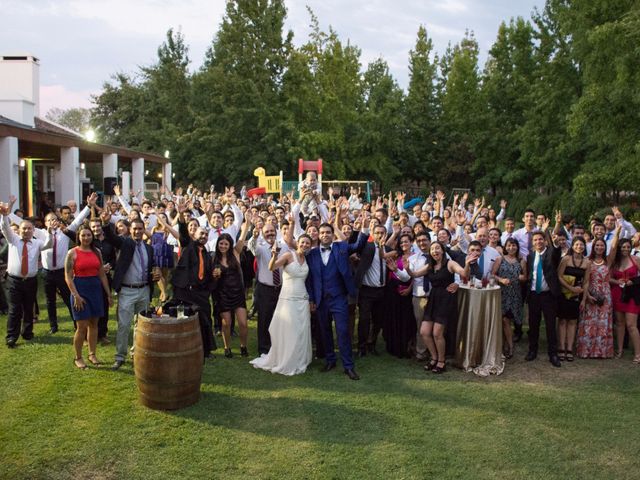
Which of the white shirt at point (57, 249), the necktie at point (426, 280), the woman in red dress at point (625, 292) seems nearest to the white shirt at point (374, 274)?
the necktie at point (426, 280)

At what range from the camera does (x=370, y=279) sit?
7543 mm

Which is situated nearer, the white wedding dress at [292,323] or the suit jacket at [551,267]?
the white wedding dress at [292,323]

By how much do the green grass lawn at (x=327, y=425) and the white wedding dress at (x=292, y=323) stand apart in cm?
24

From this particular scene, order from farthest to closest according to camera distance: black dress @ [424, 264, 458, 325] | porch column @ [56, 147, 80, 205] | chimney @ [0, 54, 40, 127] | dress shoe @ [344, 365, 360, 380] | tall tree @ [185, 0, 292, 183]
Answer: tall tree @ [185, 0, 292, 183]
chimney @ [0, 54, 40, 127]
porch column @ [56, 147, 80, 205]
black dress @ [424, 264, 458, 325]
dress shoe @ [344, 365, 360, 380]

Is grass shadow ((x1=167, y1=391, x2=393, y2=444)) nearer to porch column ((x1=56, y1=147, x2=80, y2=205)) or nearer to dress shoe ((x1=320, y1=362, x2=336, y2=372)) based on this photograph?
dress shoe ((x1=320, y1=362, x2=336, y2=372))

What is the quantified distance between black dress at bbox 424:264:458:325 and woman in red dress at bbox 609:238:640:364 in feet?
8.23

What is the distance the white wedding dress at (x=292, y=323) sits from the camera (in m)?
6.75

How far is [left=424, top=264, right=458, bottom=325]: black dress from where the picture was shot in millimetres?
6820

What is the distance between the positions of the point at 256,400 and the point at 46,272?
13.9ft

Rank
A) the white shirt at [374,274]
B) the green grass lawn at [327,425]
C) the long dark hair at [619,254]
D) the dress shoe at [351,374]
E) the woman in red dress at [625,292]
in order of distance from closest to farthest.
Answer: the green grass lawn at [327,425], the dress shoe at [351,374], the white shirt at [374,274], the woman in red dress at [625,292], the long dark hair at [619,254]

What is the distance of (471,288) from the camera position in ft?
22.9

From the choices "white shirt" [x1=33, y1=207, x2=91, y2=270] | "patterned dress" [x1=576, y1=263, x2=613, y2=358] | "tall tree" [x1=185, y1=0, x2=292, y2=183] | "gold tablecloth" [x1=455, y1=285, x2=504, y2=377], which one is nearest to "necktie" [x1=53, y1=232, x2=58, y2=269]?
"white shirt" [x1=33, y1=207, x2=91, y2=270]

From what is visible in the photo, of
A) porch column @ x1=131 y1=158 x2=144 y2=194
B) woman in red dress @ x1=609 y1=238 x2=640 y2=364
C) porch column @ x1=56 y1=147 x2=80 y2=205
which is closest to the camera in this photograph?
woman in red dress @ x1=609 y1=238 x2=640 y2=364

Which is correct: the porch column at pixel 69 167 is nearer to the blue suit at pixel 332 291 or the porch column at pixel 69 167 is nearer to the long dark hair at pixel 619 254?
the blue suit at pixel 332 291
